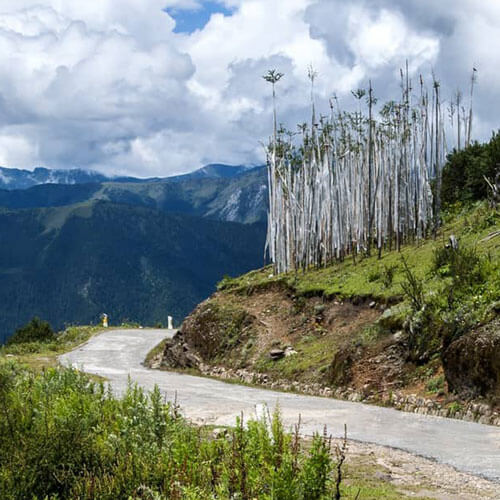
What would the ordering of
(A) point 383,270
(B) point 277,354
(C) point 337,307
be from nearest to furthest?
(B) point 277,354 < (C) point 337,307 < (A) point 383,270

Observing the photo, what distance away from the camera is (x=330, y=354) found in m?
18.7

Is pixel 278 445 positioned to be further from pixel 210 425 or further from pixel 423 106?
pixel 423 106

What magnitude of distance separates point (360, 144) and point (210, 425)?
2576 centimetres

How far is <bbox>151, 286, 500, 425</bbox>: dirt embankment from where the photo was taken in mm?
12789

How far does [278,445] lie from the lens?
6.65 meters

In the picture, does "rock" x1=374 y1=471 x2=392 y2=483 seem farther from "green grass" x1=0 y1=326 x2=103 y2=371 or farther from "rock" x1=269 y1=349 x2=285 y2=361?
"green grass" x1=0 y1=326 x2=103 y2=371

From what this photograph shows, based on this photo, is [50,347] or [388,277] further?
[50,347]

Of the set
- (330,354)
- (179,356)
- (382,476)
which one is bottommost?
(382,476)

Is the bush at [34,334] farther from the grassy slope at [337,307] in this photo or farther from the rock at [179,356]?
the grassy slope at [337,307]

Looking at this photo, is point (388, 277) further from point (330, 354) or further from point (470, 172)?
point (470, 172)

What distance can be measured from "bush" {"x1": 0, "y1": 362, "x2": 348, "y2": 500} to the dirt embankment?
5532 mm

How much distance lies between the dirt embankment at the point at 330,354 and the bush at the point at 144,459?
553cm

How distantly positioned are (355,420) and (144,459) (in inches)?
228

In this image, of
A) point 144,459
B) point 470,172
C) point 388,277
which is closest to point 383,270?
point 388,277
